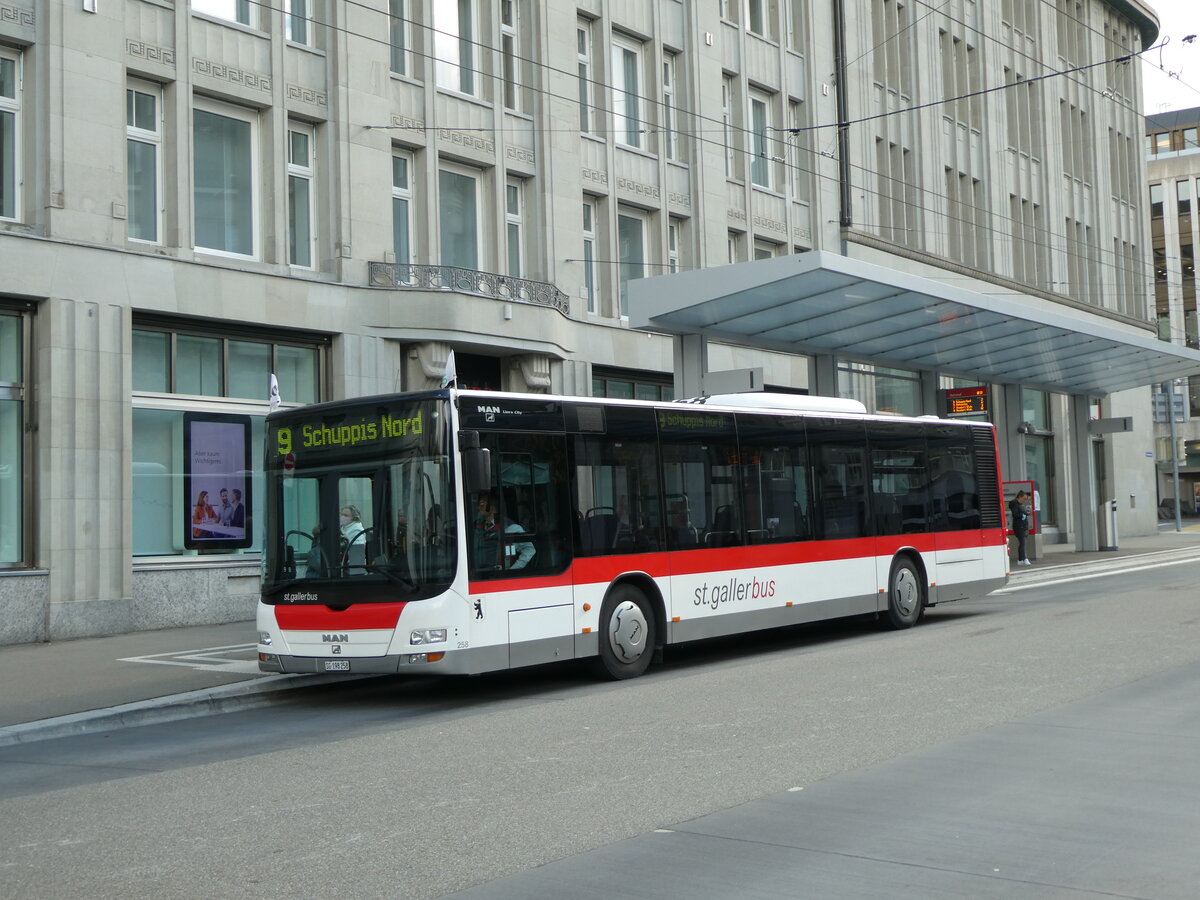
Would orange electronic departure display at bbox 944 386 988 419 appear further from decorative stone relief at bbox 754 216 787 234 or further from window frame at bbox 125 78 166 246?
window frame at bbox 125 78 166 246

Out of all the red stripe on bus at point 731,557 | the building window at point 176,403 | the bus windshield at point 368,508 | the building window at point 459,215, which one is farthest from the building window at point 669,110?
the bus windshield at point 368,508

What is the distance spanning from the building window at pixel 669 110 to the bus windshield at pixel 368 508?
18.2 meters

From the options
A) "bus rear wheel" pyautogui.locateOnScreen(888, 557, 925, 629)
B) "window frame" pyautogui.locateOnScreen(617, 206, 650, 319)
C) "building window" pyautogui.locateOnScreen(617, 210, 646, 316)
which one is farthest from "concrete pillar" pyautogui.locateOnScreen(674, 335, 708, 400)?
"building window" pyautogui.locateOnScreen(617, 210, 646, 316)

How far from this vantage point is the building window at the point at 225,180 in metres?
19.9

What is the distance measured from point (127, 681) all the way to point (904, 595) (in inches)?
377

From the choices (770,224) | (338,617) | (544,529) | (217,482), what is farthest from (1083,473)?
(338,617)

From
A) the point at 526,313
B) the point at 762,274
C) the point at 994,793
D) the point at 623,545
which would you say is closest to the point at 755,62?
the point at 526,313

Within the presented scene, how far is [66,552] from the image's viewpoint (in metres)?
17.4

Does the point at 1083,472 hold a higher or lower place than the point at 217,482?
higher

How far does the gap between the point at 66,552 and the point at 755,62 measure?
20914 mm

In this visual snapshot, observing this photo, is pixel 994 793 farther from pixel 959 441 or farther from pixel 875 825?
pixel 959 441

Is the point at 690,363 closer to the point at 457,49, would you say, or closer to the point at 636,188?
the point at 457,49

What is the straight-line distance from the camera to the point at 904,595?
1730 centimetres

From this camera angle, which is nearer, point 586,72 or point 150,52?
point 150,52
